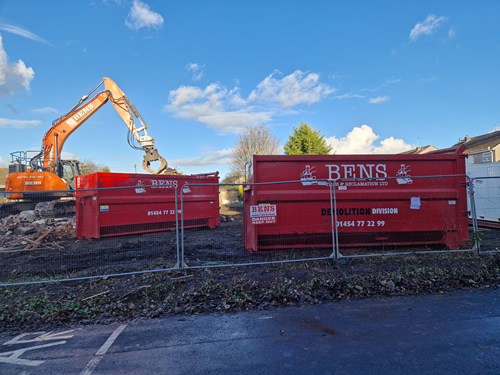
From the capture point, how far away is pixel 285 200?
283 inches

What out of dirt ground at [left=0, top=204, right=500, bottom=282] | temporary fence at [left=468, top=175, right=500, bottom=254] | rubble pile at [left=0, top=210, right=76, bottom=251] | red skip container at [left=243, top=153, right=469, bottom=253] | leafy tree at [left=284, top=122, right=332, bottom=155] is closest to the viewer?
dirt ground at [left=0, top=204, right=500, bottom=282]

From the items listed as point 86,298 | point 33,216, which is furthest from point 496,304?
point 33,216

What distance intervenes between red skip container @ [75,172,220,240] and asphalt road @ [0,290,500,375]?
596 cm

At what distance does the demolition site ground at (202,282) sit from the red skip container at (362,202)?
58 cm

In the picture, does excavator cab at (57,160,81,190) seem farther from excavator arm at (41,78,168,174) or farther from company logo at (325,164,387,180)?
company logo at (325,164,387,180)

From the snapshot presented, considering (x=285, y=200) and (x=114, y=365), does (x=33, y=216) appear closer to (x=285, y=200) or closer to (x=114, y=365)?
(x=285, y=200)

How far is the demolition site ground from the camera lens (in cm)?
467

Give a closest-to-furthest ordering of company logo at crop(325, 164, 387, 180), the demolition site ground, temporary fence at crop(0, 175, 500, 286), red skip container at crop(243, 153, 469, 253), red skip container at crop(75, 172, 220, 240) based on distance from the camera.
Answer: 1. the demolition site ground
2. temporary fence at crop(0, 175, 500, 286)
3. red skip container at crop(243, 153, 469, 253)
4. company logo at crop(325, 164, 387, 180)
5. red skip container at crop(75, 172, 220, 240)

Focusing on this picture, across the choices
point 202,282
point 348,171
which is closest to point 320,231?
point 348,171

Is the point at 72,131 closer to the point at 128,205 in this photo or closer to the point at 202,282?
the point at 128,205

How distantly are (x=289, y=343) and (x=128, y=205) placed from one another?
8.34m

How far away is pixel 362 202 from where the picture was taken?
736 cm

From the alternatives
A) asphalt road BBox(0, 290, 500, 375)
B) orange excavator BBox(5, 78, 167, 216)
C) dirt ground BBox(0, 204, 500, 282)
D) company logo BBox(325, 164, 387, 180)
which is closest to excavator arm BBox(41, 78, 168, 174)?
orange excavator BBox(5, 78, 167, 216)

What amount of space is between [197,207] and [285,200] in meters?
5.87
